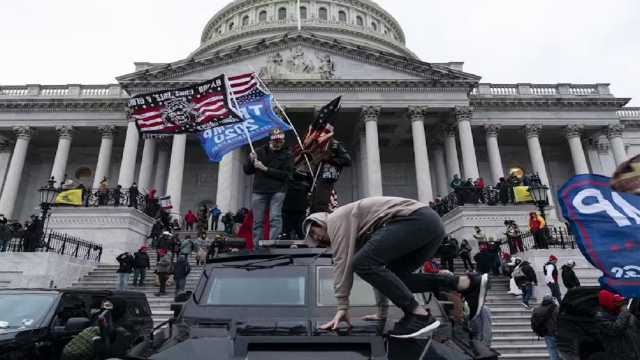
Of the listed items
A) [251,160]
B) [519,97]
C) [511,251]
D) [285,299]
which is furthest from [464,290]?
[519,97]

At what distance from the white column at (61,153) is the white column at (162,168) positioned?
7023 millimetres

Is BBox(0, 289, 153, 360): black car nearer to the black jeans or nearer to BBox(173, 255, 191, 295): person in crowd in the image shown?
the black jeans

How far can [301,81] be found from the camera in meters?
31.9

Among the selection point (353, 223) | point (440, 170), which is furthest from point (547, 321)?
point (440, 170)

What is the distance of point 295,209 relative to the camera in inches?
297

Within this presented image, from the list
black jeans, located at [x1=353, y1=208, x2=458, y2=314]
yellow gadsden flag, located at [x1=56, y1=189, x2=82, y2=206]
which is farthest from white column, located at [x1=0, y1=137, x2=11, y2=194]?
black jeans, located at [x1=353, y1=208, x2=458, y2=314]

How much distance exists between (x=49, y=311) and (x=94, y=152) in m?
38.0

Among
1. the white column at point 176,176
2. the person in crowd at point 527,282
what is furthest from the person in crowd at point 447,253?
the white column at point 176,176

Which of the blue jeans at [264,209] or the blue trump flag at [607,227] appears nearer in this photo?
the blue trump flag at [607,227]

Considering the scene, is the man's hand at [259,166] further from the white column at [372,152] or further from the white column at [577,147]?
the white column at [577,147]

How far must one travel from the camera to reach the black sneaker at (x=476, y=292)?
11.0 feet

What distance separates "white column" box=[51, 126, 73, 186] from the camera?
33.2m

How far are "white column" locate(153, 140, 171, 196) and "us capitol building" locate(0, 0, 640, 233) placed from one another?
89 millimetres

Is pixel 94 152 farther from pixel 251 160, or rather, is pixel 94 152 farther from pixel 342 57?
pixel 251 160
